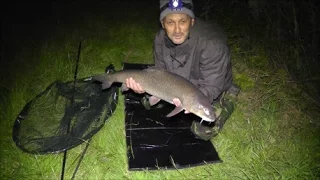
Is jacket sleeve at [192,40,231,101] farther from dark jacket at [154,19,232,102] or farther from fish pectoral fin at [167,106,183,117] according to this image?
fish pectoral fin at [167,106,183,117]

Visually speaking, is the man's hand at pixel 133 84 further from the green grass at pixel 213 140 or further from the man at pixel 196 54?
the green grass at pixel 213 140

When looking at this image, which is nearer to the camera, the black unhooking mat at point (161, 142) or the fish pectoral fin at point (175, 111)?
the fish pectoral fin at point (175, 111)

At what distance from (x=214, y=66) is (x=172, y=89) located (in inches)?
27.0

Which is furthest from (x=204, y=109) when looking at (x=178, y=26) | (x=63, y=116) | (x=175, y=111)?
(x=63, y=116)

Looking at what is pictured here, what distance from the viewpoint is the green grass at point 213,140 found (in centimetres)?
300

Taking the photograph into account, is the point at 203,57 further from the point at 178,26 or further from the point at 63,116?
the point at 63,116

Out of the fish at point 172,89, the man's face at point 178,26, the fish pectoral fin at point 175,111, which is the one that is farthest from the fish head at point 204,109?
the man's face at point 178,26

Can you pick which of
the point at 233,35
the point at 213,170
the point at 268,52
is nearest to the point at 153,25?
the point at 233,35

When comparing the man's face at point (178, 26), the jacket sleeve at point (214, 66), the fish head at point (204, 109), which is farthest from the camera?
the jacket sleeve at point (214, 66)

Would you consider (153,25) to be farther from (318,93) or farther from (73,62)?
(318,93)

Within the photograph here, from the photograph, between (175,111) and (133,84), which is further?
(133,84)

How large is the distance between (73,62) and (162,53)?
2.16 m

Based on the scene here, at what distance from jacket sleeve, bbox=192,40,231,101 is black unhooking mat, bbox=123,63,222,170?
0.71m

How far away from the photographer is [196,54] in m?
3.27
